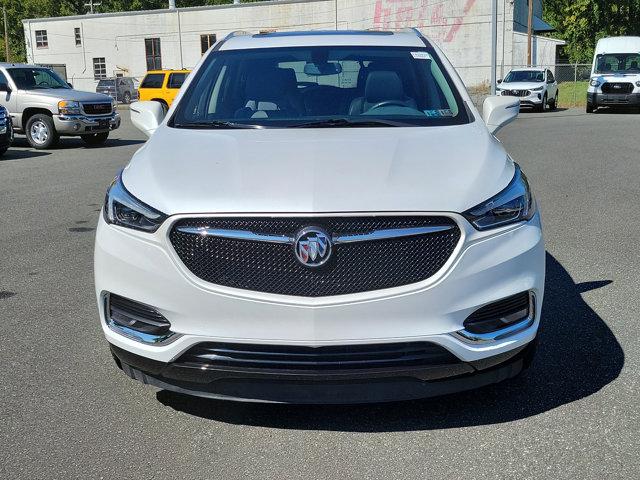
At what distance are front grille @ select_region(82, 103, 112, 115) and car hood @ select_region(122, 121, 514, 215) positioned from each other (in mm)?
14444

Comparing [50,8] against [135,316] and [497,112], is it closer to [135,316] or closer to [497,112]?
[497,112]

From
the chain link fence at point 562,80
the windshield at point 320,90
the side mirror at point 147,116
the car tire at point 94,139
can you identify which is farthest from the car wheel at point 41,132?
the chain link fence at point 562,80

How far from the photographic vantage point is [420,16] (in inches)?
1870

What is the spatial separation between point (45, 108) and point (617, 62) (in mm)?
20484

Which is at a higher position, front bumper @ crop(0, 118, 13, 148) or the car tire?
front bumper @ crop(0, 118, 13, 148)

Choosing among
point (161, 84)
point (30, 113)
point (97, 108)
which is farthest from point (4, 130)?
point (161, 84)

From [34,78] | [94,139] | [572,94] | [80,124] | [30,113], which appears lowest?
[572,94]

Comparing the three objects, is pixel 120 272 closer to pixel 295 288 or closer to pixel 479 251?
pixel 295 288

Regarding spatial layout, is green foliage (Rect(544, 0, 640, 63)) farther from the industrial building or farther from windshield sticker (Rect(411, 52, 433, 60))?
windshield sticker (Rect(411, 52, 433, 60))

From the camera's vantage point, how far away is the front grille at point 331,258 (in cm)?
301

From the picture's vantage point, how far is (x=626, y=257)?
651 centimetres

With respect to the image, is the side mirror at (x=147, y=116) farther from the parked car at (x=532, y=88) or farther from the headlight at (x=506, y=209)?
the parked car at (x=532, y=88)

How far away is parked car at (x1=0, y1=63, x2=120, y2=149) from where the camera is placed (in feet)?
56.8

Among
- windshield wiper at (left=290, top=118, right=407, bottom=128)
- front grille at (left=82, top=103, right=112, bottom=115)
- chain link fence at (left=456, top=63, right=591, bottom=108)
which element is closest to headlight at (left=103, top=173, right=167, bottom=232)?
windshield wiper at (left=290, top=118, right=407, bottom=128)
